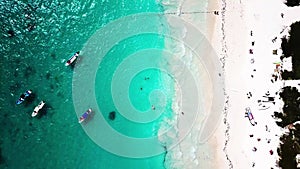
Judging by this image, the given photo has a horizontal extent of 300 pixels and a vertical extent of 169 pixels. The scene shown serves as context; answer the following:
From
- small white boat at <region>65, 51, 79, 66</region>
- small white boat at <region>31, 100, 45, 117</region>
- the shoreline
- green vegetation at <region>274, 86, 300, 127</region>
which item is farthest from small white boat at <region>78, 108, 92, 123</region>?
green vegetation at <region>274, 86, 300, 127</region>

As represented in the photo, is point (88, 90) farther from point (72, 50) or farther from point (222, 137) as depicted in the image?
point (222, 137)

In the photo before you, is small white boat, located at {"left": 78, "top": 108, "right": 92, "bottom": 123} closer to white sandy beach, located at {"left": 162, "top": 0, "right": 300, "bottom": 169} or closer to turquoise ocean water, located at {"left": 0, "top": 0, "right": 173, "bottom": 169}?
turquoise ocean water, located at {"left": 0, "top": 0, "right": 173, "bottom": 169}

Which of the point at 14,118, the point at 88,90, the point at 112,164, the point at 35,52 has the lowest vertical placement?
the point at 112,164

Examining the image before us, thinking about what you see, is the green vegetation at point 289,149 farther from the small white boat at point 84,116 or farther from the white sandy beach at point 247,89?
the small white boat at point 84,116

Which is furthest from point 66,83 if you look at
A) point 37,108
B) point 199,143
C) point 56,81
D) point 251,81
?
point 251,81

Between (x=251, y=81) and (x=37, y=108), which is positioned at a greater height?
(x=251, y=81)

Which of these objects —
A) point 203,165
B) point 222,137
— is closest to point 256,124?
point 222,137

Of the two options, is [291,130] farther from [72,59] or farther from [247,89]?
[72,59]
